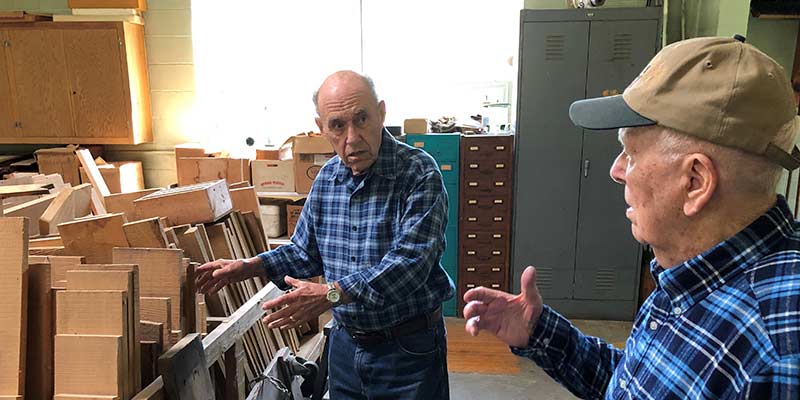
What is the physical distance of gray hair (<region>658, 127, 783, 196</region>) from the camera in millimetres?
688

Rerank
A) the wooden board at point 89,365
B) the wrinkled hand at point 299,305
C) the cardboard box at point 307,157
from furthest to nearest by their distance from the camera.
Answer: the cardboard box at point 307,157 → the wrinkled hand at point 299,305 → the wooden board at point 89,365

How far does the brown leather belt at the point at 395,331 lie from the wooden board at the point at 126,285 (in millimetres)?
617

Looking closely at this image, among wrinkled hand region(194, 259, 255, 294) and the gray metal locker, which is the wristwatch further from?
the gray metal locker

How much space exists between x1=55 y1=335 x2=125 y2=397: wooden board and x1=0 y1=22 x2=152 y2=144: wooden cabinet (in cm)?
335

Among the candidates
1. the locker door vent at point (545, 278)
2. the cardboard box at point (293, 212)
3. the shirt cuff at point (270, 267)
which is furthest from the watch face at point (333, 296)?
the locker door vent at point (545, 278)

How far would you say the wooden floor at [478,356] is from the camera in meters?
3.28

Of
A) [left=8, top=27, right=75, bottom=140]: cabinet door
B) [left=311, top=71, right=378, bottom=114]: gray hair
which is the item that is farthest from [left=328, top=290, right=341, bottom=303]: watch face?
[left=8, top=27, right=75, bottom=140]: cabinet door

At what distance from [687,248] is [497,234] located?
324cm

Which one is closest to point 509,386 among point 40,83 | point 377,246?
point 377,246

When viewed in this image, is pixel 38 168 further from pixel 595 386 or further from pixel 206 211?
pixel 595 386

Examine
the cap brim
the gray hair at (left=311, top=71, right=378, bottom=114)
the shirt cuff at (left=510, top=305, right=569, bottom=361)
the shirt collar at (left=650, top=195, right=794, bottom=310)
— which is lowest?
the shirt cuff at (left=510, top=305, right=569, bottom=361)

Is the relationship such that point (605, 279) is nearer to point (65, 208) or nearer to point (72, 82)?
point (65, 208)

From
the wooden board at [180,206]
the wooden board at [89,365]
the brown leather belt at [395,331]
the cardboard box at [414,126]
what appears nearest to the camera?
the wooden board at [89,365]

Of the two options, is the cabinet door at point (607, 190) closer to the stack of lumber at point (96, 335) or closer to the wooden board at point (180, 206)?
the wooden board at point (180, 206)
